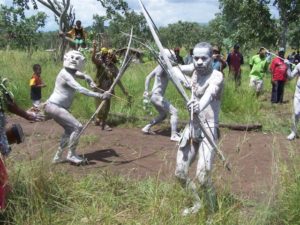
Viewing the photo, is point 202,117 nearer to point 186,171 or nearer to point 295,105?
point 186,171

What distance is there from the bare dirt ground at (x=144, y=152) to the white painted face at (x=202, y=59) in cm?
93

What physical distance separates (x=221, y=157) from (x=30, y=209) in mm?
1642

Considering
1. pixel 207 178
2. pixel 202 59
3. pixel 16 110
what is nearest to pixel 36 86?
pixel 16 110

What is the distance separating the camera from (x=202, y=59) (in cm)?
478

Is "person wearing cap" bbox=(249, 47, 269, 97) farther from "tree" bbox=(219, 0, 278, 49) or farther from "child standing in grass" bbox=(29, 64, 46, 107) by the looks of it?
"tree" bbox=(219, 0, 278, 49)

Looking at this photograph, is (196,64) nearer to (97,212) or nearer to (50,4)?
(97,212)

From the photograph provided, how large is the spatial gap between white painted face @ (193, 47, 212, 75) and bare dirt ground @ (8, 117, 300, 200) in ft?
3.04

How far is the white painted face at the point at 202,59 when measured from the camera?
4754mm

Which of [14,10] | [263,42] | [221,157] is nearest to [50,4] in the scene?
[14,10]

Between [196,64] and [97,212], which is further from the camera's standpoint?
[196,64]

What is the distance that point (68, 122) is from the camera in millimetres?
6770

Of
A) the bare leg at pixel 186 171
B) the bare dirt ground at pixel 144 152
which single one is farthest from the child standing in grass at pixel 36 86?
the bare leg at pixel 186 171

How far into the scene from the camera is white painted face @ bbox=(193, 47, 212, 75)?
475 cm

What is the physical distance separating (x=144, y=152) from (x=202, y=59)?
10.6ft
